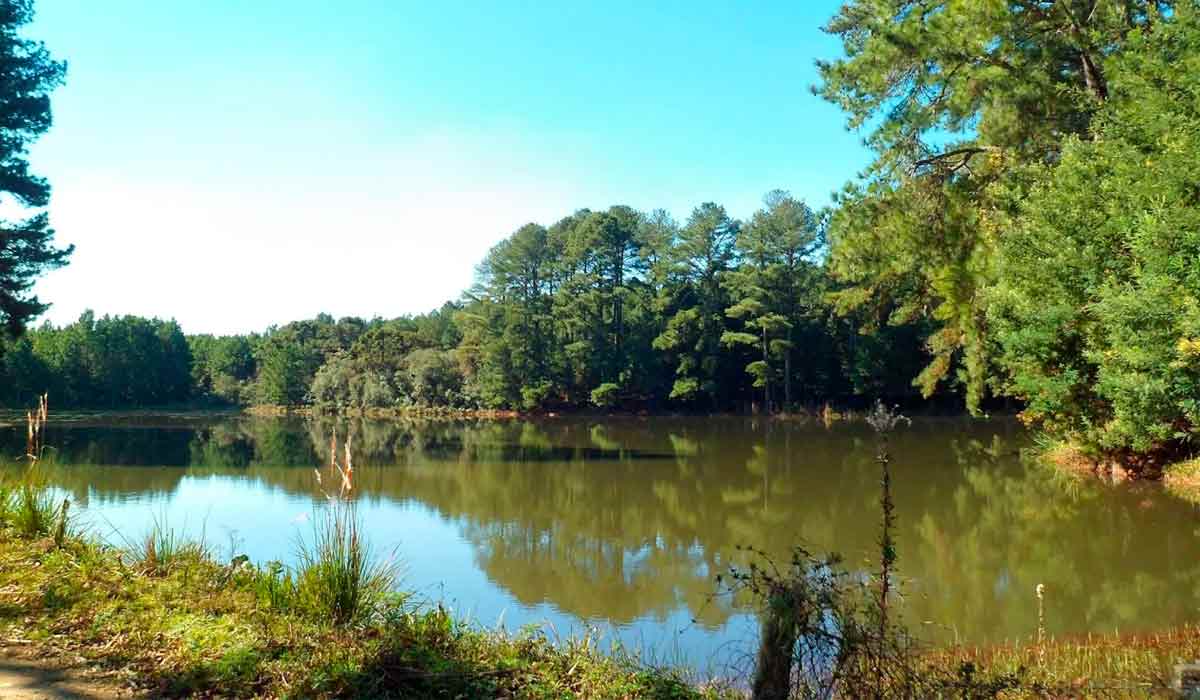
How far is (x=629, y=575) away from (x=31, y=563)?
218 inches

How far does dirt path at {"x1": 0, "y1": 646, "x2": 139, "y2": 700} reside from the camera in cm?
286

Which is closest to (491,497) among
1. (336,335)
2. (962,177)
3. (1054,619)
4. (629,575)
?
(629,575)

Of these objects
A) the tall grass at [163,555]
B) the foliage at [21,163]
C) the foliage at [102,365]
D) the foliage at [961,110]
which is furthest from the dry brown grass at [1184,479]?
the foliage at [102,365]

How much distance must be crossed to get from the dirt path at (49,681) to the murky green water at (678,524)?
10.1 ft

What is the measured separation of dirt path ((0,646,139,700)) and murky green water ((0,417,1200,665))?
10.1ft

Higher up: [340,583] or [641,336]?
[641,336]

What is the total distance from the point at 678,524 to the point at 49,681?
9066 millimetres

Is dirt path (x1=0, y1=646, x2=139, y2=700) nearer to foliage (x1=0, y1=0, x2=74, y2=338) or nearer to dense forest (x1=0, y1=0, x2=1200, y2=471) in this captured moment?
dense forest (x1=0, y1=0, x2=1200, y2=471)

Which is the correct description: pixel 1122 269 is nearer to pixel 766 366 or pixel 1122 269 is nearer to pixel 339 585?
pixel 339 585

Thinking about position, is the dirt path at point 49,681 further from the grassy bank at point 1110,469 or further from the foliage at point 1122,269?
the grassy bank at point 1110,469

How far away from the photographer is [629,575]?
845 cm

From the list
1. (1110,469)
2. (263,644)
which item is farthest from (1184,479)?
(263,644)

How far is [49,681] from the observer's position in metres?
2.99

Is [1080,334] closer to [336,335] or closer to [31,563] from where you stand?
[31,563]
